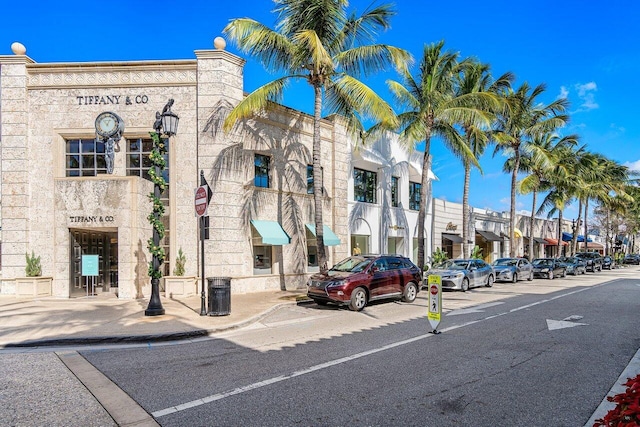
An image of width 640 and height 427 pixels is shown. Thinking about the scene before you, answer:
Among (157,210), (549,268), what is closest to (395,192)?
(549,268)

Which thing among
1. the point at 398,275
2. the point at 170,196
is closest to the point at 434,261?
the point at 398,275

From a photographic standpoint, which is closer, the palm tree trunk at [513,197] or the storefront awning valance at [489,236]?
the palm tree trunk at [513,197]

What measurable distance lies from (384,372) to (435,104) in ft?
55.1

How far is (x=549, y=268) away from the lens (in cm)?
2842

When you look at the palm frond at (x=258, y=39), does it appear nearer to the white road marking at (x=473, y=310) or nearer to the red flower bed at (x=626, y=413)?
the white road marking at (x=473, y=310)

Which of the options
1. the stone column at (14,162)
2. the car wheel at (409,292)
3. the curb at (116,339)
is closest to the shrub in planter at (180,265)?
the stone column at (14,162)

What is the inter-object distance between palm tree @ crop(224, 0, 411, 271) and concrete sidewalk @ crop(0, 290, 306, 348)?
14.8 feet

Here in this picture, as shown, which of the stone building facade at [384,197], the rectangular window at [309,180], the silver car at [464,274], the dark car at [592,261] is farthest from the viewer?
the dark car at [592,261]

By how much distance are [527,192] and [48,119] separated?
31.8 m

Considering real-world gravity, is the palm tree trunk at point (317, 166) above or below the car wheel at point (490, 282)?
above

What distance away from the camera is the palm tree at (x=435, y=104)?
2003 cm

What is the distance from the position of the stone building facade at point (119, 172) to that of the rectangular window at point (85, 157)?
0.13 feet

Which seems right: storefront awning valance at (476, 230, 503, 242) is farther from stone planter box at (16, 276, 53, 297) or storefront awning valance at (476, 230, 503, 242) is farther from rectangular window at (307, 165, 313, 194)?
stone planter box at (16, 276, 53, 297)

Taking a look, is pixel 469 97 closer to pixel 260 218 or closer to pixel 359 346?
pixel 260 218
